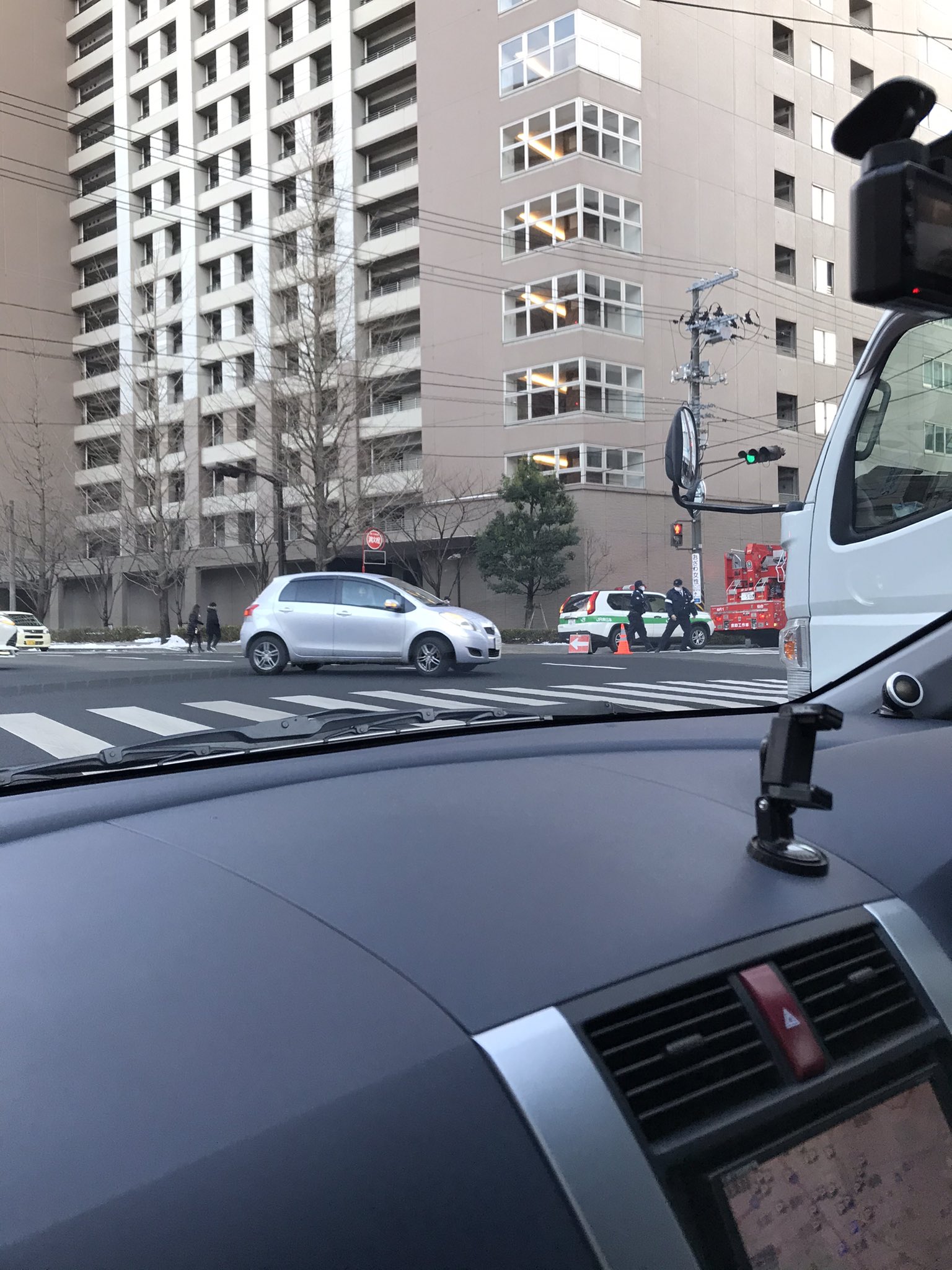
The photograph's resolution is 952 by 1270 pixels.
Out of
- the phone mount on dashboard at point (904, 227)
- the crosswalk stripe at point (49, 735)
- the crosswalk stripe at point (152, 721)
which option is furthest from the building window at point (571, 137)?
the crosswalk stripe at point (49, 735)

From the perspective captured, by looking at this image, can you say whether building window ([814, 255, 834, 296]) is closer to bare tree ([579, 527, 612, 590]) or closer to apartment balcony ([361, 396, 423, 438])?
bare tree ([579, 527, 612, 590])

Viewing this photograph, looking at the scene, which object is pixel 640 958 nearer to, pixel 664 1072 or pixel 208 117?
pixel 664 1072

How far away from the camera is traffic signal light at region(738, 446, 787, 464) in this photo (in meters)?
2.93

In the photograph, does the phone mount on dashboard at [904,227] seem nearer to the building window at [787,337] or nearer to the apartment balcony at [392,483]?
the building window at [787,337]

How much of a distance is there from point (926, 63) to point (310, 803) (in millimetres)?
2231

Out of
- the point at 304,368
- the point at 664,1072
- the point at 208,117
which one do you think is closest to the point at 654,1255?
the point at 664,1072

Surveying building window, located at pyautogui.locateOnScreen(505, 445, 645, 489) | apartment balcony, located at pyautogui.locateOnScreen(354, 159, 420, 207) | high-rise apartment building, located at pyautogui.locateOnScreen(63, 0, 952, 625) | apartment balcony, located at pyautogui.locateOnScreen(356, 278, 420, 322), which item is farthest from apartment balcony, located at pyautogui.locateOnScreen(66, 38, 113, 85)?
building window, located at pyautogui.locateOnScreen(505, 445, 645, 489)

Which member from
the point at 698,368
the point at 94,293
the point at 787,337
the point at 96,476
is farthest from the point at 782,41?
the point at 96,476

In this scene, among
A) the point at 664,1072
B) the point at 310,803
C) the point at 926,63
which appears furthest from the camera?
the point at 926,63

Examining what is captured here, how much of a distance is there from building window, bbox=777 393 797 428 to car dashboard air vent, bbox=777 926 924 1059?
6.56ft

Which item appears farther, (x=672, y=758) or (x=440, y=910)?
(x=672, y=758)

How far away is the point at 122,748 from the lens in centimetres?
169

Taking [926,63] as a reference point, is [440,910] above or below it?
below

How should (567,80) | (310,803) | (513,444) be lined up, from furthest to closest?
1. (513,444)
2. (567,80)
3. (310,803)
